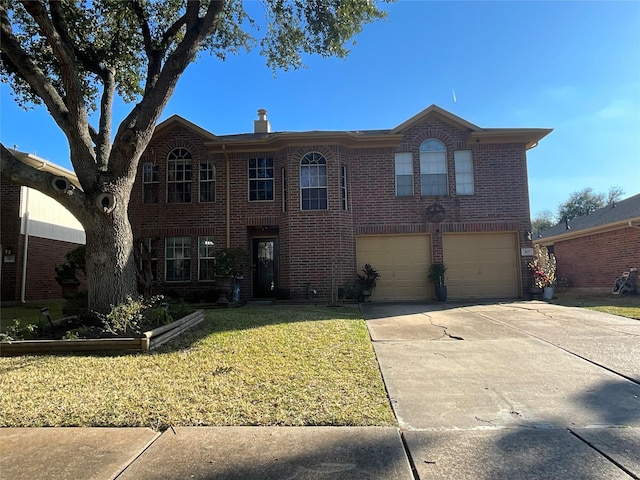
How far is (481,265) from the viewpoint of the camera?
43.4ft

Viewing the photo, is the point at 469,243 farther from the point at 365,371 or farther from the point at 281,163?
the point at 365,371

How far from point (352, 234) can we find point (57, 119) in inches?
336

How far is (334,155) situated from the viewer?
13.1 m

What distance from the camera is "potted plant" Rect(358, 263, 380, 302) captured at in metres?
12.6

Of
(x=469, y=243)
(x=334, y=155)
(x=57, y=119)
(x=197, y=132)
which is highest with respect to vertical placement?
(x=197, y=132)

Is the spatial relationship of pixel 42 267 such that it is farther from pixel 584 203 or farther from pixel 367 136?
pixel 584 203

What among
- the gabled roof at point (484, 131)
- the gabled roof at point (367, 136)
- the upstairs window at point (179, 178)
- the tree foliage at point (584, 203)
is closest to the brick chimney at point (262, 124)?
the gabled roof at point (367, 136)

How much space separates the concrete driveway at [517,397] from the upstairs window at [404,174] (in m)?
6.63

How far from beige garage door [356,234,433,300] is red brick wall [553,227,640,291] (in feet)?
25.5

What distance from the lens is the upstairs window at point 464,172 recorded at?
43.9ft

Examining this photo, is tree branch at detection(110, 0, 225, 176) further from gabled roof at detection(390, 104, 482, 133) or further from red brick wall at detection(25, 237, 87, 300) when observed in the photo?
A: red brick wall at detection(25, 237, 87, 300)

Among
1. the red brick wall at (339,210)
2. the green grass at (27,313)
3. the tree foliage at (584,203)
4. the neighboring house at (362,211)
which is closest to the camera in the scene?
the green grass at (27,313)

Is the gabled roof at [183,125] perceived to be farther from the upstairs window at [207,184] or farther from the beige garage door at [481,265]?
the beige garage door at [481,265]

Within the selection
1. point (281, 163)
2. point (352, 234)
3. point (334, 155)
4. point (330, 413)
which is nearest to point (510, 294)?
point (352, 234)
